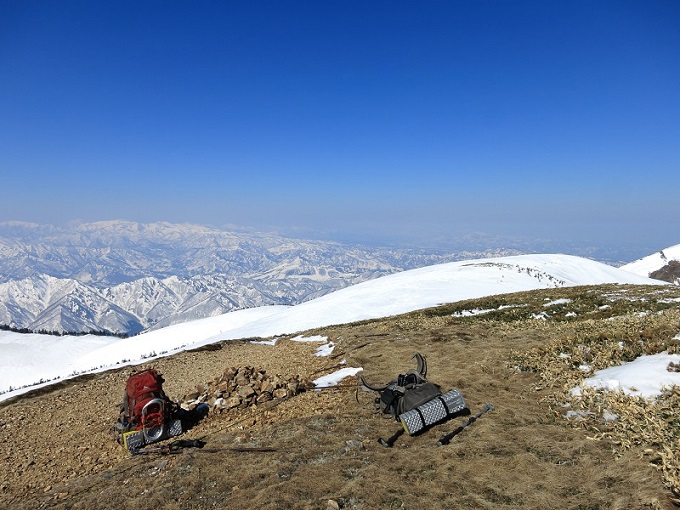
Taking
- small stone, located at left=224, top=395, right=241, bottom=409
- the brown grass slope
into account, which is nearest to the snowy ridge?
the brown grass slope

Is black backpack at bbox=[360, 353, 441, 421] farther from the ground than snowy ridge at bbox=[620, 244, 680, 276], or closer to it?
farther from the ground

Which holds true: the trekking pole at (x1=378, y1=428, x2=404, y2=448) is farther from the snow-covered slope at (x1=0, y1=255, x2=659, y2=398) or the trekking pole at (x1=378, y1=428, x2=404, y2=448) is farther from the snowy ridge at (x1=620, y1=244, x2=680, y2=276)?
the snowy ridge at (x1=620, y1=244, x2=680, y2=276)

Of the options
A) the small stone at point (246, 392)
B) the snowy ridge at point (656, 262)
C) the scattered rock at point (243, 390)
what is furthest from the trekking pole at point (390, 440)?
the snowy ridge at point (656, 262)

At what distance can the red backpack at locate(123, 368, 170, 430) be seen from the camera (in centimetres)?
1084

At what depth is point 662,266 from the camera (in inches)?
4934

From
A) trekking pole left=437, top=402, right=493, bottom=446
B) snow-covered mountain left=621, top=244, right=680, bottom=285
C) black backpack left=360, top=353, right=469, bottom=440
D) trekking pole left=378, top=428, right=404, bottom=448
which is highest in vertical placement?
black backpack left=360, top=353, right=469, bottom=440

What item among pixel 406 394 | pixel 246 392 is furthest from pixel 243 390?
pixel 406 394

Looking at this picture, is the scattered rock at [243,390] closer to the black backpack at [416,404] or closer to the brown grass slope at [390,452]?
the brown grass slope at [390,452]

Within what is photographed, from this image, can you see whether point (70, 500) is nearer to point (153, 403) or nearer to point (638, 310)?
point (153, 403)

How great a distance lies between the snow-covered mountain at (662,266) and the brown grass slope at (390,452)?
441 ft

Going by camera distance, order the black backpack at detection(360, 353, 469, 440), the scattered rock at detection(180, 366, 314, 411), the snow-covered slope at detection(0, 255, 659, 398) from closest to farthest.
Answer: the black backpack at detection(360, 353, 469, 440) < the scattered rock at detection(180, 366, 314, 411) < the snow-covered slope at detection(0, 255, 659, 398)

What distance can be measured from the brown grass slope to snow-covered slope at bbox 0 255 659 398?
2385 cm

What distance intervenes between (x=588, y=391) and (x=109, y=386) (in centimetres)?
2196

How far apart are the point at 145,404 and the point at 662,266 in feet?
544
